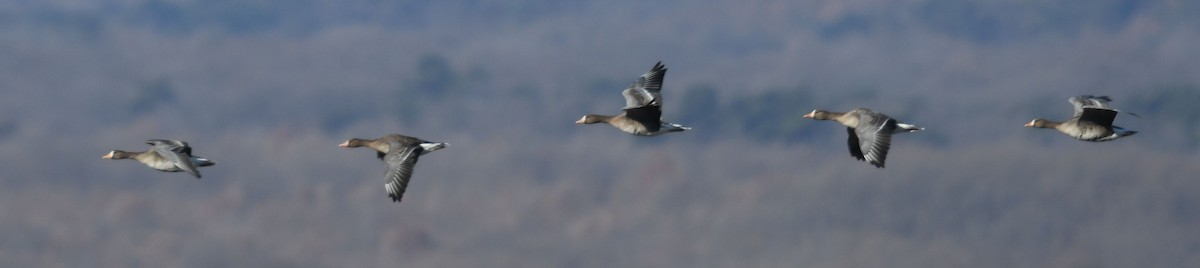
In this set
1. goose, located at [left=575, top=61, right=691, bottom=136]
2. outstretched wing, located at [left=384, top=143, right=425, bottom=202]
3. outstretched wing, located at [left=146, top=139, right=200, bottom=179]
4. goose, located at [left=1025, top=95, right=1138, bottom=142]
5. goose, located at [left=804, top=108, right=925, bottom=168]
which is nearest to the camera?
outstretched wing, located at [left=384, top=143, right=425, bottom=202]

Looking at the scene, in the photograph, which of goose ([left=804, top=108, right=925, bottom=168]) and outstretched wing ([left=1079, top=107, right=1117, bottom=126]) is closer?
goose ([left=804, top=108, right=925, bottom=168])

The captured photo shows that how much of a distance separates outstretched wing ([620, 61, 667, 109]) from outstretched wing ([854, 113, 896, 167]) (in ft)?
34.2

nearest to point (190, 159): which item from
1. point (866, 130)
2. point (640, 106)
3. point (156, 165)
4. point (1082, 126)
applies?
point (156, 165)

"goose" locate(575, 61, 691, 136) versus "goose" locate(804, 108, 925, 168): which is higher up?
"goose" locate(575, 61, 691, 136)

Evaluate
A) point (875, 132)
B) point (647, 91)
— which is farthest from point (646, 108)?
point (875, 132)

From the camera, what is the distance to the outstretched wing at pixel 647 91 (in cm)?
8600

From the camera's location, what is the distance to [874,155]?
77.7m

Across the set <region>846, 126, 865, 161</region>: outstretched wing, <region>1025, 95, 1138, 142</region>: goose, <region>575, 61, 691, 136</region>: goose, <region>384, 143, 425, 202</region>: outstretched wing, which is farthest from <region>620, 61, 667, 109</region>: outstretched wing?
<region>1025, 95, 1138, 142</region>: goose

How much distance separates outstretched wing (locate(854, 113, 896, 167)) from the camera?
78.0 meters

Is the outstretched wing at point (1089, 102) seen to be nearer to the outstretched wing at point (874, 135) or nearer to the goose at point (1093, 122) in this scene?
the goose at point (1093, 122)

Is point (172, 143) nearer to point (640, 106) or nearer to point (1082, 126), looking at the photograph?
point (640, 106)

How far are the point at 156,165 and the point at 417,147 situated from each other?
571 inches

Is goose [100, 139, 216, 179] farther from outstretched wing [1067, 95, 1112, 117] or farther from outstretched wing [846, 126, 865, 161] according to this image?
outstretched wing [1067, 95, 1112, 117]

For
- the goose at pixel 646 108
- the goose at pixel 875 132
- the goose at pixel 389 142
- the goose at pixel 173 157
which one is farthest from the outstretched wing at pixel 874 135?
the goose at pixel 173 157
